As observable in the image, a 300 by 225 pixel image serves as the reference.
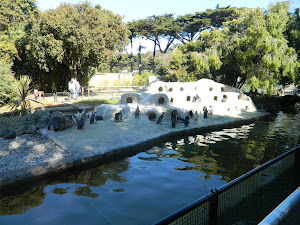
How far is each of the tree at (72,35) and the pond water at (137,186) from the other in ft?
40.5

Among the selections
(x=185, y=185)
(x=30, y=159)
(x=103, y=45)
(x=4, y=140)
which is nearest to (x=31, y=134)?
(x=4, y=140)

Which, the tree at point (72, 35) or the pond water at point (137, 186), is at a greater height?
the tree at point (72, 35)

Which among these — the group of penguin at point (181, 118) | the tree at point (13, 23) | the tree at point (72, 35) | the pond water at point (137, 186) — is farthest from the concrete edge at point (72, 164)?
the tree at point (13, 23)

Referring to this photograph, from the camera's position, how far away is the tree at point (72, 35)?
16922mm

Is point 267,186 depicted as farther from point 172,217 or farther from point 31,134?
point 31,134

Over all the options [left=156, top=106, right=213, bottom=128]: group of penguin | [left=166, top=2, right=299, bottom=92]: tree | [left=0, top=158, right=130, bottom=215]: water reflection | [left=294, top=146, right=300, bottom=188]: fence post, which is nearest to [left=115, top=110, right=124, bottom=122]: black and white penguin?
[left=156, top=106, right=213, bottom=128]: group of penguin

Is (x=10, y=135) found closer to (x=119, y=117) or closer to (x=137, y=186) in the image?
(x=119, y=117)

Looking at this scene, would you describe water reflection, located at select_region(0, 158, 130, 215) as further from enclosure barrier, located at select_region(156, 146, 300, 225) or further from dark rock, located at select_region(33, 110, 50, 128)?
dark rock, located at select_region(33, 110, 50, 128)

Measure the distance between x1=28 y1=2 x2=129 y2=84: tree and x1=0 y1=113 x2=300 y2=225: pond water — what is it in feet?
40.5

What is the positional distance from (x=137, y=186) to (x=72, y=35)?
49.5 ft

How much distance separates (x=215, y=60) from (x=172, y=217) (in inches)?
683

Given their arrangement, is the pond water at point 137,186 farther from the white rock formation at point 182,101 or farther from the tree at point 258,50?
the tree at point 258,50

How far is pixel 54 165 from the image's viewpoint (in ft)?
17.4

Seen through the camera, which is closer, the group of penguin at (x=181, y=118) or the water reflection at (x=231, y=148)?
the water reflection at (x=231, y=148)
